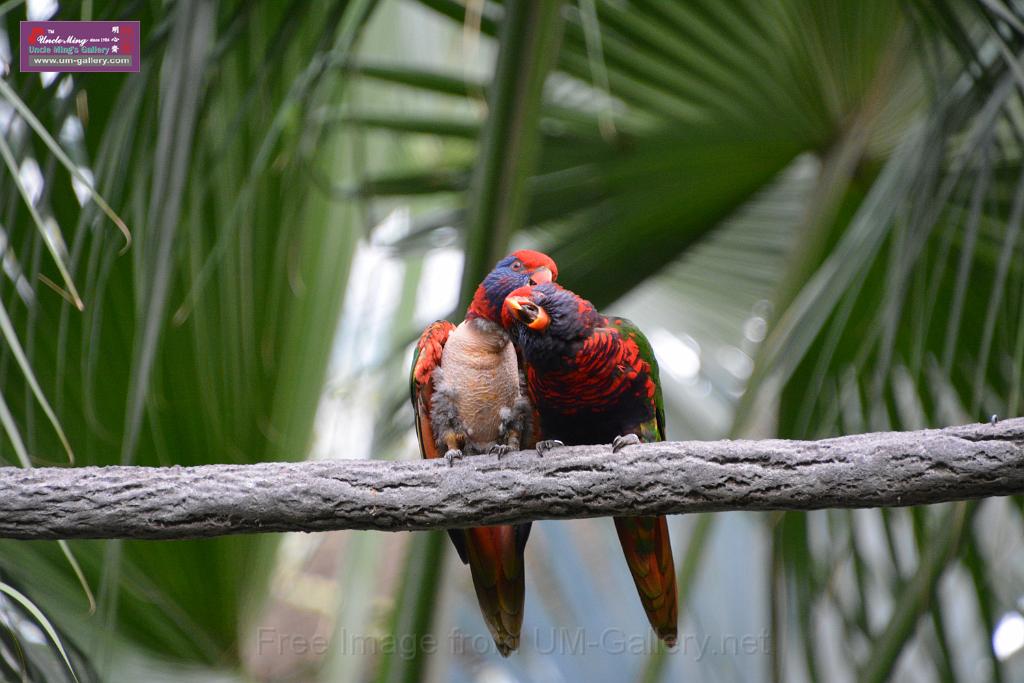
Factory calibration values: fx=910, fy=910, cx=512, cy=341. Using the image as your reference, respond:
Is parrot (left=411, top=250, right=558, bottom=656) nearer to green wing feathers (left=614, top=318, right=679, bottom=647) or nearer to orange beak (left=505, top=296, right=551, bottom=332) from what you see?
orange beak (left=505, top=296, right=551, bottom=332)

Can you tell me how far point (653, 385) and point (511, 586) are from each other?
599 mm

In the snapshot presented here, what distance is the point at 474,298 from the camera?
2.27 m

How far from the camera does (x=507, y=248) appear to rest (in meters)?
2.27

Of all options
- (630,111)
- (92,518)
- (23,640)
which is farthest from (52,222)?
(630,111)

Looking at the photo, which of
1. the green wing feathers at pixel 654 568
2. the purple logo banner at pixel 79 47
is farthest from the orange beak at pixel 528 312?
the purple logo banner at pixel 79 47

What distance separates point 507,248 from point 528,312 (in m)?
0.33

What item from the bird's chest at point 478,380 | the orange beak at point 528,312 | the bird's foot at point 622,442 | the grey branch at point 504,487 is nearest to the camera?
the grey branch at point 504,487

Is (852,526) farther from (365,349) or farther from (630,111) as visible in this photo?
(365,349)

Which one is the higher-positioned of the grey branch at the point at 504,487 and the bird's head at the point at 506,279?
the bird's head at the point at 506,279

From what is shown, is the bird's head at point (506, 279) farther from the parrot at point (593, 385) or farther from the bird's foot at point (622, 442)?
the bird's foot at point (622, 442)

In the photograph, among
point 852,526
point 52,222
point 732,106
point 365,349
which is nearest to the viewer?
point 52,222

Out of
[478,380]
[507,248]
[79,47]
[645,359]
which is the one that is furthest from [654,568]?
[79,47]

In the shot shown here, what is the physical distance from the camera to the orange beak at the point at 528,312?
200 centimetres

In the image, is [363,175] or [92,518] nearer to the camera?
[92,518]
